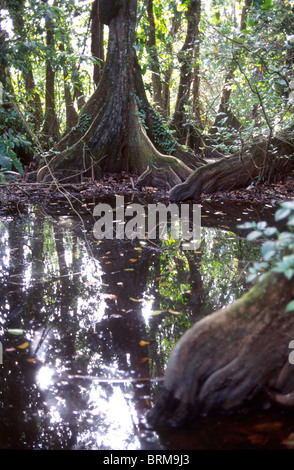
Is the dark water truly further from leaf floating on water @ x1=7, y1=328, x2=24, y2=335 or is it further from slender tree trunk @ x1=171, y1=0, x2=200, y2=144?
slender tree trunk @ x1=171, y1=0, x2=200, y2=144

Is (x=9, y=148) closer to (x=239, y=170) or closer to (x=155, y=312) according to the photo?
(x=155, y=312)

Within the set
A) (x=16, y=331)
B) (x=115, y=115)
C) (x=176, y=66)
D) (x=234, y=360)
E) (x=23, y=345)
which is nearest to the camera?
(x=234, y=360)

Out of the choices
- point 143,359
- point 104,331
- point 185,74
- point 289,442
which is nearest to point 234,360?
point 289,442

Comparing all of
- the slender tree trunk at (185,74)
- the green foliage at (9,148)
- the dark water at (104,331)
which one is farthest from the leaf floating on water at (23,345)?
the slender tree trunk at (185,74)

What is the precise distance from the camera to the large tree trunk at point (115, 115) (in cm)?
947

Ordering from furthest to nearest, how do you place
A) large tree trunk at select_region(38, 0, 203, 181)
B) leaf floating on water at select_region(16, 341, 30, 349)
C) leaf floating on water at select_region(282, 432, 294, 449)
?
1. large tree trunk at select_region(38, 0, 203, 181)
2. leaf floating on water at select_region(16, 341, 30, 349)
3. leaf floating on water at select_region(282, 432, 294, 449)

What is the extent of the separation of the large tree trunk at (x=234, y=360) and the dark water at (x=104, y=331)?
0.35ft

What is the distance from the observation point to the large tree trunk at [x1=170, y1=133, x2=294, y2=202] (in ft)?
27.6

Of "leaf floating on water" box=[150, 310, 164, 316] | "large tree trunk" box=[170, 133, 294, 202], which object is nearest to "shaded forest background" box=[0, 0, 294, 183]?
"large tree trunk" box=[170, 133, 294, 202]

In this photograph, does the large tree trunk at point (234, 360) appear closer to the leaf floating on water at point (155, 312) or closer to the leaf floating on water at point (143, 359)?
the leaf floating on water at point (143, 359)

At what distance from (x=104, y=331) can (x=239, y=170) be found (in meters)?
6.39

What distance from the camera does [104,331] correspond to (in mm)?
3322

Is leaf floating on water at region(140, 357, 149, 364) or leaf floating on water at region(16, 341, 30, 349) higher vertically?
A: leaf floating on water at region(16, 341, 30, 349)

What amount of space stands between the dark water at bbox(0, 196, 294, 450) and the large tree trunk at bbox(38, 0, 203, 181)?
12.4 feet
